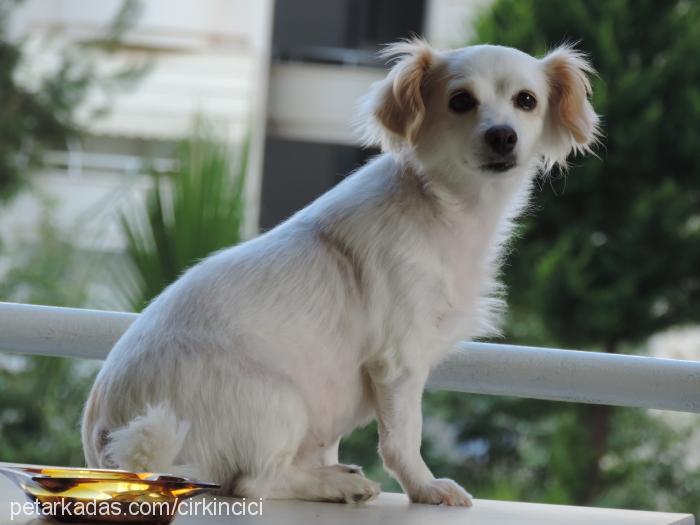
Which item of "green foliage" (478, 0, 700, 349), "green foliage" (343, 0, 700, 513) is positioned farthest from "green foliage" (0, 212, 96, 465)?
"green foliage" (478, 0, 700, 349)

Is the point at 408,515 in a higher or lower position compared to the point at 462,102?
lower

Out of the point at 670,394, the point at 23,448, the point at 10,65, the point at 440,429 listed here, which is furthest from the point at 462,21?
the point at 670,394

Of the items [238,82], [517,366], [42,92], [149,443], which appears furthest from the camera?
[238,82]

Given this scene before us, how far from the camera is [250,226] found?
5859mm

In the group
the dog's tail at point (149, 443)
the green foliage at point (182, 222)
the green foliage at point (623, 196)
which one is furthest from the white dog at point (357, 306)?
the green foliage at point (623, 196)

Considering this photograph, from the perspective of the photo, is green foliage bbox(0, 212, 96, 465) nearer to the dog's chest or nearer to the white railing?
the white railing

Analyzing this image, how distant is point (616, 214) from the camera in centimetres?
607

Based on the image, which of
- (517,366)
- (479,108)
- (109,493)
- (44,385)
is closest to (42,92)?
(44,385)

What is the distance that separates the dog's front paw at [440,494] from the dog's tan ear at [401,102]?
45 centimetres

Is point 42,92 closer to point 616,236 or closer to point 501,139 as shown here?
point 616,236

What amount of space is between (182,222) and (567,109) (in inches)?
103

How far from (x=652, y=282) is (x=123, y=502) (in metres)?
5.34

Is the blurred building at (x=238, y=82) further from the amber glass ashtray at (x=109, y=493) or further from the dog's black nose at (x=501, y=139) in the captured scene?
the amber glass ashtray at (x=109, y=493)

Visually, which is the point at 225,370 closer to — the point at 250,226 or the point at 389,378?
the point at 389,378
